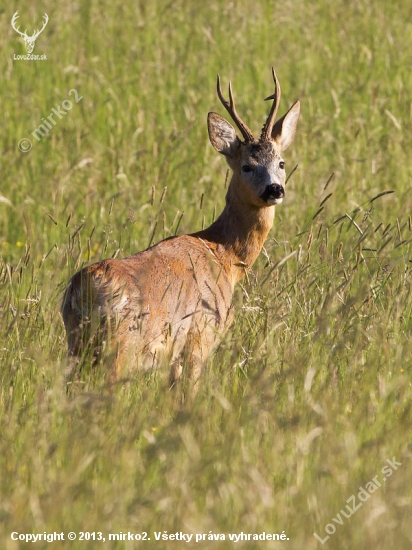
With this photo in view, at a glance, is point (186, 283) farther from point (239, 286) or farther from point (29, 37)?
point (29, 37)

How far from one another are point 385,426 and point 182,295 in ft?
4.95

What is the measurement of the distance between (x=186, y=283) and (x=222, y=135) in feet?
4.23

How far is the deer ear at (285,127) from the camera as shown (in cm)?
600

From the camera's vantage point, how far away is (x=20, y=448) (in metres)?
3.50

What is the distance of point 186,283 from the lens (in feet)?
16.6

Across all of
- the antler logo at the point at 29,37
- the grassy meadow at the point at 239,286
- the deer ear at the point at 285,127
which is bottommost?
the grassy meadow at the point at 239,286

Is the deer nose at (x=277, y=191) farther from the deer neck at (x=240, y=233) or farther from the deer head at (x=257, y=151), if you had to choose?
the deer neck at (x=240, y=233)

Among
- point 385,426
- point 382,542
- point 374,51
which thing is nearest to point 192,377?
point 385,426

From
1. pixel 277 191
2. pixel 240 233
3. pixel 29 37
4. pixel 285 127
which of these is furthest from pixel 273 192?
pixel 29 37

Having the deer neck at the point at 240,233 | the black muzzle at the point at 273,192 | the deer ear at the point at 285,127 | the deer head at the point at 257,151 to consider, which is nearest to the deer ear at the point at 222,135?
the deer head at the point at 257,151

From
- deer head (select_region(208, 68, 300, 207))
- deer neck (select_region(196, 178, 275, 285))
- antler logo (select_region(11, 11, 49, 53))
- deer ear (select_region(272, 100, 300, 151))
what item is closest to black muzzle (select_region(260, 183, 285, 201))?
deer head (select_region(208, 68, 300, 207))

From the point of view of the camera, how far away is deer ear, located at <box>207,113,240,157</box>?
5.98m

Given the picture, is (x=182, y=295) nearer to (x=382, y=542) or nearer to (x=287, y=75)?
(x=382, y=542)

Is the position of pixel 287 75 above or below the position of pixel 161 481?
above
